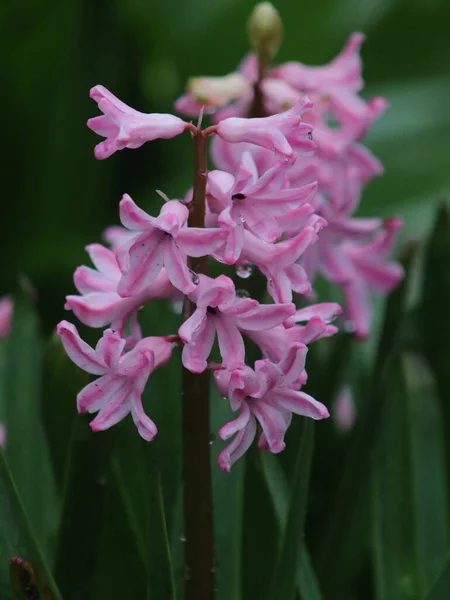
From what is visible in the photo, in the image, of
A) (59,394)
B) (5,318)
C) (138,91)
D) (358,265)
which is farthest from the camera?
(138,91)

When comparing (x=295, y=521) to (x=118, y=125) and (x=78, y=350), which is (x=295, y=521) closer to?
(x=78, y=350)

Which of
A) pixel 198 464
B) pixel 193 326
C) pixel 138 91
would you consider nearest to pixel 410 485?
pixel 198 464

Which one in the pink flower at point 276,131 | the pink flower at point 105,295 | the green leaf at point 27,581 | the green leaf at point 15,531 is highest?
the pink flower at point 276,131

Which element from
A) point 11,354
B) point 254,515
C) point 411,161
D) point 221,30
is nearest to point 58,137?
point 221,30

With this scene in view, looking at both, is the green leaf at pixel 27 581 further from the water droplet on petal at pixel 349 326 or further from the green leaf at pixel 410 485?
the water droplet on petal at pixel 349 326

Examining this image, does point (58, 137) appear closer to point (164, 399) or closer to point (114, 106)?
point (164, 399)

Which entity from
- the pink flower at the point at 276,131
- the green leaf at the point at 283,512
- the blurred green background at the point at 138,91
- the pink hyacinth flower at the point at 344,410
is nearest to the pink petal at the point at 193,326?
the pink flower at the point at 276,131
